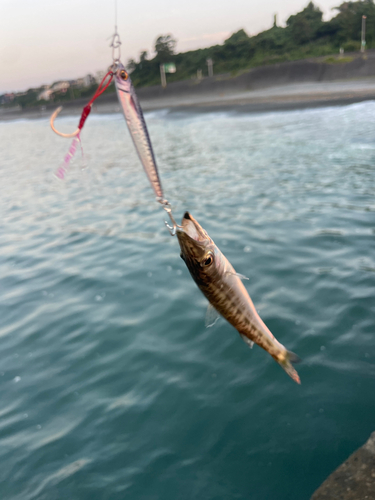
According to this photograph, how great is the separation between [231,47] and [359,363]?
93901 millimetres

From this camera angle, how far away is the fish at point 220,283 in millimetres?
1626

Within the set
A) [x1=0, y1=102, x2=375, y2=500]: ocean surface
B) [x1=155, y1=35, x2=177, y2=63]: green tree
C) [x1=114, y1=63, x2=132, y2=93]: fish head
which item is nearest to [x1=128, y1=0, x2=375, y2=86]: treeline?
[x1=155, y1=35, x2=177, y2=63]: green tree

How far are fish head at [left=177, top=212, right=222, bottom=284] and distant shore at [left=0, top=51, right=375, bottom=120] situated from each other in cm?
4154

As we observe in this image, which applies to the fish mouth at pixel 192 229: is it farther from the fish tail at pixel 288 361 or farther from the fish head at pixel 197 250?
the fish tail at pixel 288 361

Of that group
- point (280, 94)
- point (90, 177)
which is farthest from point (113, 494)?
point (280, 94)

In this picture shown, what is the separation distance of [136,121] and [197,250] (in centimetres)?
83

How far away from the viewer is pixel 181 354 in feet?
20.1

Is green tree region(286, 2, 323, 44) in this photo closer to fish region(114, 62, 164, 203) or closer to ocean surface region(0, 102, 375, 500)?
ocean surface region(0, 102, 375, 500)

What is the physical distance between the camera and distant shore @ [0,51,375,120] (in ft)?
141

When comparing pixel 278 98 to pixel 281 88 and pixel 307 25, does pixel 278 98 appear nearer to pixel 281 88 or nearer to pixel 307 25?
pixel 281 88

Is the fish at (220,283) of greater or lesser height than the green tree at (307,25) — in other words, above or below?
below

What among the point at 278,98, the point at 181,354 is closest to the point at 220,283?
the point at 181,354

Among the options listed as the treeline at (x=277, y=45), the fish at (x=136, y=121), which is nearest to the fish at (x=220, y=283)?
the fish at (x=136, y=121)

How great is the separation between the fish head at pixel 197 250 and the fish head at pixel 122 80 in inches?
33.2
